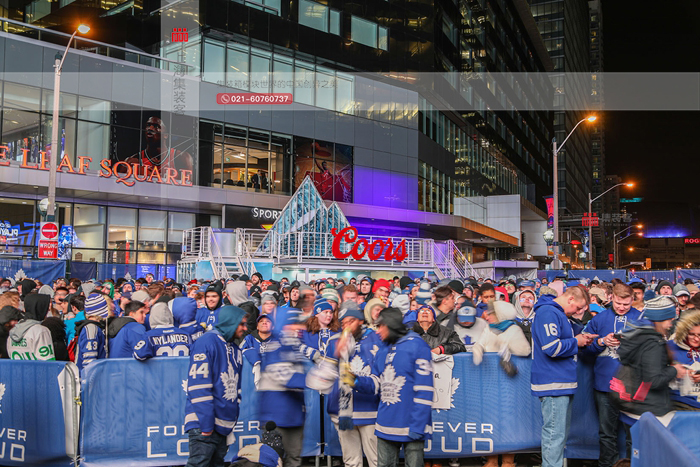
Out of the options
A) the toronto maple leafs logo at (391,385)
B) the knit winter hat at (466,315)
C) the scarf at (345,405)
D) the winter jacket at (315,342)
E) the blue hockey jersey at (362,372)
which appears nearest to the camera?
the toronto maple leafs logo at (391,385)

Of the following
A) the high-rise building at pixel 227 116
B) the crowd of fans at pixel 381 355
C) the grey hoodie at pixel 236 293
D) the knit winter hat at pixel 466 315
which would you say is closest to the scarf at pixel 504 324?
the crowd of fans at pixel 381 355

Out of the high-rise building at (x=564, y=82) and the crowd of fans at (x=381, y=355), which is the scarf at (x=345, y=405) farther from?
the high-rise building at (x=564, y=82)

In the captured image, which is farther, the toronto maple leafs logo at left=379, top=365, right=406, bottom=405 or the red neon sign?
the red neon sign

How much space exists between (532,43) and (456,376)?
293ft

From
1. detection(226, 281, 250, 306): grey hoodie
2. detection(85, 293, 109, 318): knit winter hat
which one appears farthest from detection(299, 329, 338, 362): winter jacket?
detection(226, 281, 250, 306): grey hoodie

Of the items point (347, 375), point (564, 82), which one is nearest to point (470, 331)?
point (347, 375)

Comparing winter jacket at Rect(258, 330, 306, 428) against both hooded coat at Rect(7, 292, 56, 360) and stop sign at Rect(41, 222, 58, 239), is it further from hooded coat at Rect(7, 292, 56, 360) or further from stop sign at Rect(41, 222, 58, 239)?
stop sign at Rect(41, 222, 58, 239)

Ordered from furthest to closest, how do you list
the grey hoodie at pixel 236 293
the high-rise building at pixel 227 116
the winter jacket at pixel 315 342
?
the high-rise building at pixel 227 116 → the grey hoodie at pixel 236 293 → the winter jacket at pixel 315 342

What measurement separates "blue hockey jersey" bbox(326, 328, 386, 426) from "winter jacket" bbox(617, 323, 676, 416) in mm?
2171

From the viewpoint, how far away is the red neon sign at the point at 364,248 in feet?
91.9

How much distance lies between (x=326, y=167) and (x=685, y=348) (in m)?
33.3

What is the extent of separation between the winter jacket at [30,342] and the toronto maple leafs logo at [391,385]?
14.8ft

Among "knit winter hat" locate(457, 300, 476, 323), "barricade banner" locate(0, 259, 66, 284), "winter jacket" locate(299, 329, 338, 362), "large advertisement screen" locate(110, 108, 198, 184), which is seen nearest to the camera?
"winter jacket" locate(299, 329, 338, 362)

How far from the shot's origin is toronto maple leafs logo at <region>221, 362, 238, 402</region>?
531cm
